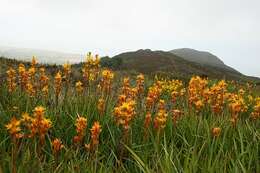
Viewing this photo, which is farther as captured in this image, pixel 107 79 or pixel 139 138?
pixel 107 79

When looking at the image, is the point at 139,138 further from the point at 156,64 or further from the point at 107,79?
the point at 156,64

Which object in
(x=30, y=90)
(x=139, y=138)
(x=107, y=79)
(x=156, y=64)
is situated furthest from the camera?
(x=156, y=64)

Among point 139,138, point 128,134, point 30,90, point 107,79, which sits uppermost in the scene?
point 107,79

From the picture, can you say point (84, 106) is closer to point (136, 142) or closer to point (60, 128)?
point (60, 128)

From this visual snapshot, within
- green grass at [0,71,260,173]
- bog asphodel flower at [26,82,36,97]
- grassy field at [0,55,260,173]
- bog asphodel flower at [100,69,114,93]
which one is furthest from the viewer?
bog asphodel flower at [26,82,36,97]

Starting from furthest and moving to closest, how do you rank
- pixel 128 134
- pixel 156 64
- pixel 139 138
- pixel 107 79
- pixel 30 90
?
1. pixel 156 64
2. pixel 30 90
3. pixel 107 79
4. pixel 139 138
5. pixel 128 134

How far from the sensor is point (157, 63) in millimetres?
51781

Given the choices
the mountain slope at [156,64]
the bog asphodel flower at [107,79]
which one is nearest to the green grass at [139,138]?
the bog asphodel flower at [107,79]


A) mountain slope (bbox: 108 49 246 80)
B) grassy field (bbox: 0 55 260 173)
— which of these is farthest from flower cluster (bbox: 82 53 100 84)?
mountain slope (bbox: 108 49 246 80)

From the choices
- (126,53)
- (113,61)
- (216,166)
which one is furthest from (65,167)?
(126,53)

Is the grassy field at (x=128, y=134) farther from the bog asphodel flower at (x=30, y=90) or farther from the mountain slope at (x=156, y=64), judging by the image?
the mountain slope at (x=156, y=64)

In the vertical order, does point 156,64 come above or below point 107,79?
below

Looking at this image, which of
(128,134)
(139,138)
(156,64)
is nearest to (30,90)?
(139,138)

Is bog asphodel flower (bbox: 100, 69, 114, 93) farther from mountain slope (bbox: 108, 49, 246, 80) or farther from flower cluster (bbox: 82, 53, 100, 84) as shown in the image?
mountain slope (bbox: 108, 49, 246, 80)
